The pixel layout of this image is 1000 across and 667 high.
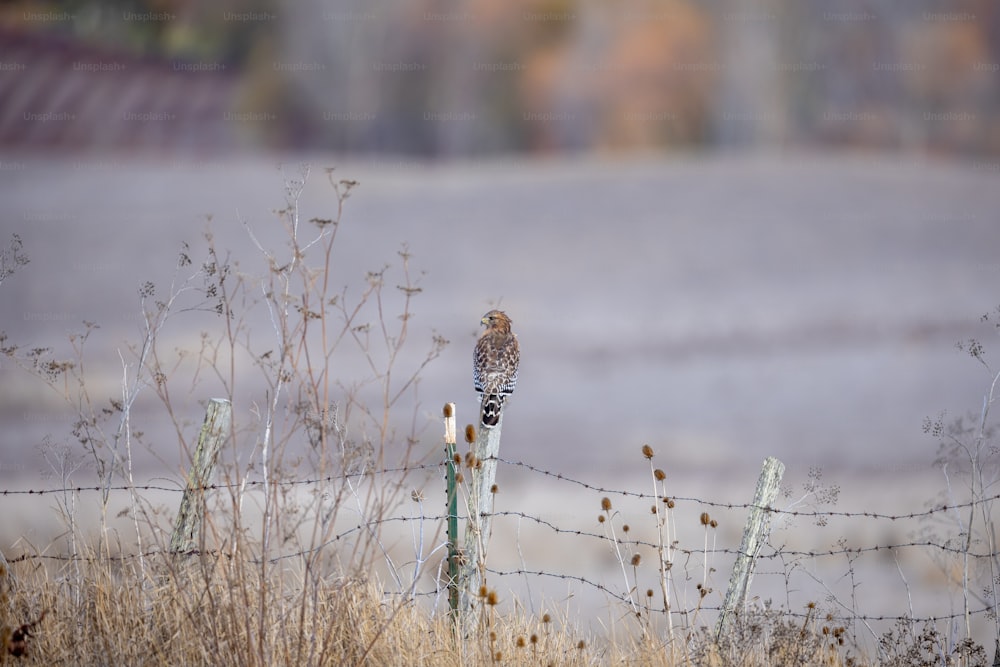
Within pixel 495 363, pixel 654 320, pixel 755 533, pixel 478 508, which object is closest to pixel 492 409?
pixel 495 363

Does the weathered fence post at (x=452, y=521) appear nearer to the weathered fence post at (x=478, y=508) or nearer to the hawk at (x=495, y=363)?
the weathered fence post at (x=478, y=508)

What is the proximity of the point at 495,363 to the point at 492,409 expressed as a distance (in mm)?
779

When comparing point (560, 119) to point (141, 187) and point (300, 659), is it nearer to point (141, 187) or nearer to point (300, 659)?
point (141, 187)

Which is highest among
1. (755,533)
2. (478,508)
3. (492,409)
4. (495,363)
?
(495,363)

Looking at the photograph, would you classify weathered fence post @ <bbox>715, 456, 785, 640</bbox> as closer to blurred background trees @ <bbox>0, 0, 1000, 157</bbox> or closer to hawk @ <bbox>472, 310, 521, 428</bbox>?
hawk @ <bbox>472, 310, 521, 428</bbox>

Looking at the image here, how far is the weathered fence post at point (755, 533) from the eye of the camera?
17.7ft

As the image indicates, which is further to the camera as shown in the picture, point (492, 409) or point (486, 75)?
point (486, 75)

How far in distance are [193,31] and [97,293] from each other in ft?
26.4

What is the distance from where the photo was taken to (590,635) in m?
5.77

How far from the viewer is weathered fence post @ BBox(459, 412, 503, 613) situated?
16.7 feet

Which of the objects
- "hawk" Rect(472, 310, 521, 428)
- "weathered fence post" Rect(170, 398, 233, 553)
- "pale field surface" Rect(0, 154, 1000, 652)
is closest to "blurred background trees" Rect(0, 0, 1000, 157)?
"pale field surface" Rect(0, 154, 1000, 652)

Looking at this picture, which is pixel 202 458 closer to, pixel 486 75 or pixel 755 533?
pixel 755 533

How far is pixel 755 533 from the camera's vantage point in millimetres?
5426

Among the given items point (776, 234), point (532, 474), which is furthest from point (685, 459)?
point (776, 234)
